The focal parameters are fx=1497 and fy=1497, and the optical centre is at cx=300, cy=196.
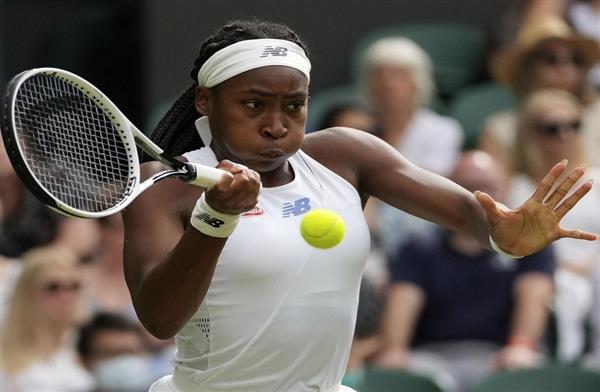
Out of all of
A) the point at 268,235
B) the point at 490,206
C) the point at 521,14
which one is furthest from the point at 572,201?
the point at 521,14

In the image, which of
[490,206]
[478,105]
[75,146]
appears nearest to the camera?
[75,146]

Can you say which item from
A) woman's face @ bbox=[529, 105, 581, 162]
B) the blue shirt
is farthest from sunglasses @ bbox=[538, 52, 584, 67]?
the blue shirt

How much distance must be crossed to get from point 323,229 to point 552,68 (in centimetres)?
503

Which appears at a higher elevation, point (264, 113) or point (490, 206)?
point (490, 206)

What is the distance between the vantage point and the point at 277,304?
387 centimetres

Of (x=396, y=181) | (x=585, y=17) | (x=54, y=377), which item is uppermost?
(x=585, y=17)

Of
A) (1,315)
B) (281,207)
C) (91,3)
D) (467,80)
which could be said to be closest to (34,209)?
(1,315)

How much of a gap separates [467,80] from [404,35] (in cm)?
52

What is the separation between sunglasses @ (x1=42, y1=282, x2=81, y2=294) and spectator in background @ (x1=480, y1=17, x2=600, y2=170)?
2.42 m

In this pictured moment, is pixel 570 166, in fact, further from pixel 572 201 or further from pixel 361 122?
pixel 572 201

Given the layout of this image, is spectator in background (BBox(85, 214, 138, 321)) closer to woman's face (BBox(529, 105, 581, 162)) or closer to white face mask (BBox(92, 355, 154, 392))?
white face mask (BBox(92, 355, 154, 392))

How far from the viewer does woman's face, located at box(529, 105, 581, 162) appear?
25.1ft

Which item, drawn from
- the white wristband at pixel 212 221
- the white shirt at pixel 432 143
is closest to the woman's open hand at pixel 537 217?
the white wristband at pixel 212 221

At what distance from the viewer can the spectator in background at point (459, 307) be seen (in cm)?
704
